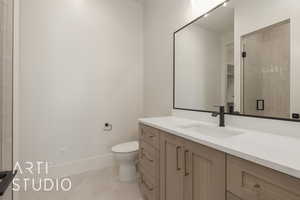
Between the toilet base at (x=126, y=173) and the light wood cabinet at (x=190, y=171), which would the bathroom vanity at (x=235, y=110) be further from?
the toilet base at (x=126, y=173)

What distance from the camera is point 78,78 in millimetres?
2416

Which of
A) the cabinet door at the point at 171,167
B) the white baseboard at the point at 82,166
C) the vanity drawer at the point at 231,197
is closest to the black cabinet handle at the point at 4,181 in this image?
the cabinet door at the point at 171,167

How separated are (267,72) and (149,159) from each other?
4.09ft

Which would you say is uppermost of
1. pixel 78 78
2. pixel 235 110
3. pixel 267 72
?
pixel 78 78

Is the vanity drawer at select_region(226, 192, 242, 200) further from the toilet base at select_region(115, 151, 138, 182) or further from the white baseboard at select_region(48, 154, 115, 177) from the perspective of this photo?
the white baseboard at select_region(48, 154, 115, 177)

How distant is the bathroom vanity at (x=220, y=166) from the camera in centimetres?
63

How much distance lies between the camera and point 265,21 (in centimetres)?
119

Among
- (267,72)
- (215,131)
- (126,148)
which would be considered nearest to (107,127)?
(126,148)

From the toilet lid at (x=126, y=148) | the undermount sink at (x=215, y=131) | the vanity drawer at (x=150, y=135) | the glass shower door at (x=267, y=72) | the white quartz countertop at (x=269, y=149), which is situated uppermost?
the glass shower door at (x=267, y=72)

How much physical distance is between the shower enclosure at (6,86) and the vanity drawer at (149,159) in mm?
1061

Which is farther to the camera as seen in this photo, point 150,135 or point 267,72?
point 150,135

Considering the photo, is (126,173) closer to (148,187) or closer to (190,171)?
(148,187)

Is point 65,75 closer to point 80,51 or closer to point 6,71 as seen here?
point 80,51

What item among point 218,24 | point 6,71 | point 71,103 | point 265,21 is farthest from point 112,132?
point 265,21
